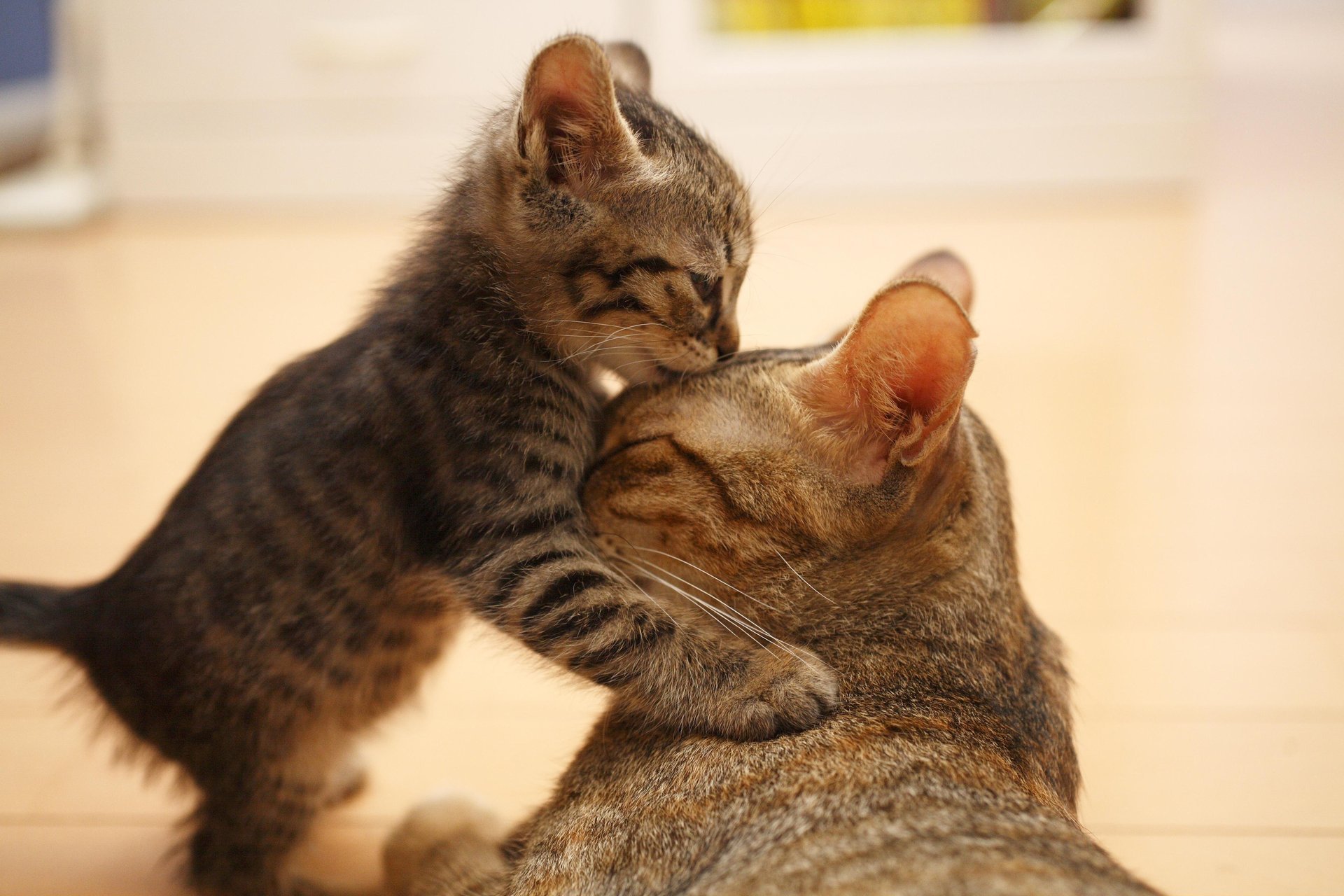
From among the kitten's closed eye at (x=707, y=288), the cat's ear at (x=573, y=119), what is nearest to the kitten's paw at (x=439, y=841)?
the kitten's closed eye at (x=707, y=288)

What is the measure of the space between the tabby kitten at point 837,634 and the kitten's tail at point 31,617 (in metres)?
0.78

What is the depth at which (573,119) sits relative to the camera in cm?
206

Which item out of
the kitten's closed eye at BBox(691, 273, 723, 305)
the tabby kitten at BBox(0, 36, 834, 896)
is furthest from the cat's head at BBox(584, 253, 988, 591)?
the kitten's closed eye at BBox(691, 273, 723, 305)

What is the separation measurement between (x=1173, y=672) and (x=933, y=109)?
4.70 m

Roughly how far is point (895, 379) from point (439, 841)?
3.47 ft

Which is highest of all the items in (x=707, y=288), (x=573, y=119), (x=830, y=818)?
(x=573, y=119)

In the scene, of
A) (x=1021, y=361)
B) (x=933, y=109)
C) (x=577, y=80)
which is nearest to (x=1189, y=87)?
(x=933, y=109)

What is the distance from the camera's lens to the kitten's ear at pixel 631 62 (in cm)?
259

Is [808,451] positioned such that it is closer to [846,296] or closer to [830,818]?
[830,818]

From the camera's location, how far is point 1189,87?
6590 millimetres

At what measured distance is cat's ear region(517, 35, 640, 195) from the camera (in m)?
1.98

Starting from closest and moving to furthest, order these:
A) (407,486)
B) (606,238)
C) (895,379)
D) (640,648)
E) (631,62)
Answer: (895,379) → (640,648) → (407,486) → (606,238) → (631,62)

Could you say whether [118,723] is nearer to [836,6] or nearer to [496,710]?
[496,710]

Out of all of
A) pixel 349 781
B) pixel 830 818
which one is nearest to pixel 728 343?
pixel 830 818
